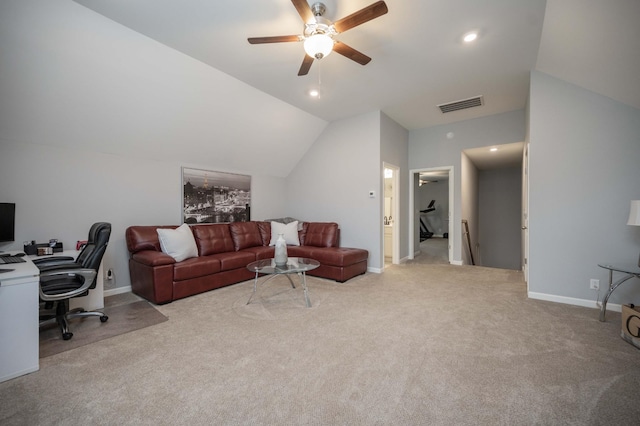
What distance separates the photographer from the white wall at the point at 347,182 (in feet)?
15.5

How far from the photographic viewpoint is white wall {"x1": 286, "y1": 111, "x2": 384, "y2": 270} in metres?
4.72

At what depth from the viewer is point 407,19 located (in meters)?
2.44

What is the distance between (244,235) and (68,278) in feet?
8.30

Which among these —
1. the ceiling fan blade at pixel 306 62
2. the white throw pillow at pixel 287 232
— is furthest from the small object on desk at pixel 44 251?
the ceiling fan blade at pixel 306 62

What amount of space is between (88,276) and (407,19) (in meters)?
3.82

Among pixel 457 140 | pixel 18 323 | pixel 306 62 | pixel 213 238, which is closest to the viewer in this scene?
pixel 18 323

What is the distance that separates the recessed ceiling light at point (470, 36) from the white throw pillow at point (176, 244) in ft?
13.6

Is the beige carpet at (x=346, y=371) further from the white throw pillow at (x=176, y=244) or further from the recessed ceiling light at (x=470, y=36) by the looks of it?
the recessed ceiling light at (x=470, y=36)

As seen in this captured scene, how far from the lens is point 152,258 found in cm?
321

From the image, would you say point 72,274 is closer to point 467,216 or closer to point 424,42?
point 424,42

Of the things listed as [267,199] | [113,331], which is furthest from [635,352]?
[267,199]

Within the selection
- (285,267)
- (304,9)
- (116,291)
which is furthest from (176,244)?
(304,9)

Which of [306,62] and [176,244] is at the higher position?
[306,62]

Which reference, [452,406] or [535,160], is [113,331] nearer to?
[452,406]
